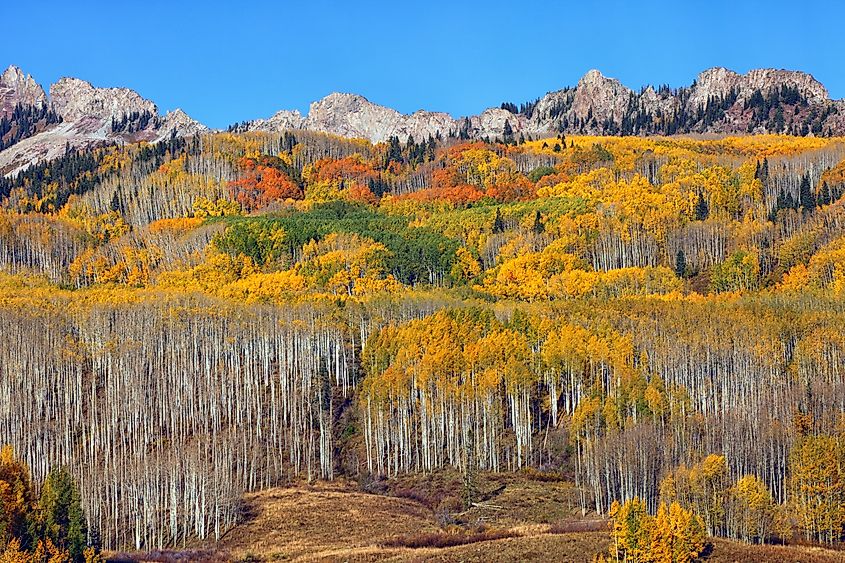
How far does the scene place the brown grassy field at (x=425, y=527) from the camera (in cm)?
7962

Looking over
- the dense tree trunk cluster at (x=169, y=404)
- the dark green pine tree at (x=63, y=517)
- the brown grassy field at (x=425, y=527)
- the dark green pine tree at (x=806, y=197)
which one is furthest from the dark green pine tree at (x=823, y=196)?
the dark green pine tree at (x=63, y=517)

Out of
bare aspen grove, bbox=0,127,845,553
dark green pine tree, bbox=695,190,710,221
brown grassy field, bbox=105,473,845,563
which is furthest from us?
dark green pine tree, bbox=695,190,710,221

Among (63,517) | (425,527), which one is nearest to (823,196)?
(425,527)

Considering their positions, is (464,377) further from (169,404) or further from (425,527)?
(169,404)

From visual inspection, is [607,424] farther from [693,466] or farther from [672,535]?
[672,535]

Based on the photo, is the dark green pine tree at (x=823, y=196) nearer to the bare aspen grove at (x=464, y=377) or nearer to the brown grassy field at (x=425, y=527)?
the bare aspen grove at (x=464, y=377)

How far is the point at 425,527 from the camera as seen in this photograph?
9231cm

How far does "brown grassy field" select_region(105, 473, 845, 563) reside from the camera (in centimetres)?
7962

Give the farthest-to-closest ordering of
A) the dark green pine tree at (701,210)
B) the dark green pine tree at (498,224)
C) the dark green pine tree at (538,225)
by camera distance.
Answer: the dark green pine tree at (498,224)
the dark green pine tree at (538,225)
the dark green pine tree at (701,210)

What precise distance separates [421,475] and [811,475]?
117 feet

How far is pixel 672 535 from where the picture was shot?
76.5 m

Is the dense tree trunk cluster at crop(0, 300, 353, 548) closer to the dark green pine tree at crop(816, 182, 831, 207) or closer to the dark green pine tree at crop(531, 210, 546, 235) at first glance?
the dark green pine tree at crop(531, 210, 546, 235)

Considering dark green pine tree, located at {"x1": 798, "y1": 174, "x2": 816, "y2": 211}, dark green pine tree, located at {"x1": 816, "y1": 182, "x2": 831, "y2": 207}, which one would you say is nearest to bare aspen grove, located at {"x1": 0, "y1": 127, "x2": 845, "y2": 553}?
dark green pine tree, located at {"x1": 798, "y1": 174, "x2": 816, "y2": 211}

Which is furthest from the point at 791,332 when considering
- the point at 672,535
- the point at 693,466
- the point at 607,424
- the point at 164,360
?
the point at 164,360
